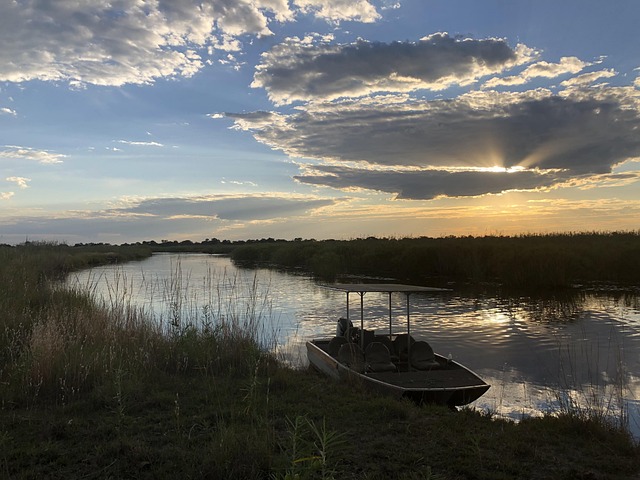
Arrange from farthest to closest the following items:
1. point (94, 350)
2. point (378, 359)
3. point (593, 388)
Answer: point (378, 359) → point (593, 388) → point (94, 350)

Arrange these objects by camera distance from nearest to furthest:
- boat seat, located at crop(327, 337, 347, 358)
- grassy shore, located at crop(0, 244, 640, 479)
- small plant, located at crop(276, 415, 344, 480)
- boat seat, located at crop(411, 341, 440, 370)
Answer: small plant, located at crop(276, 415, 344, 480) → grassy shore, located at crop(0, 244, 640, 479) → boat seat, located at crop(411, 341, 440, 370) → boat seat, located at crop(327, 337, 347, 358)

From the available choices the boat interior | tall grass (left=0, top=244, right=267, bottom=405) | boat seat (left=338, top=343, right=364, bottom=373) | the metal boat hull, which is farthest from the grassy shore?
the boat interior

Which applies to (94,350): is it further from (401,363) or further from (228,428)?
(401,363)

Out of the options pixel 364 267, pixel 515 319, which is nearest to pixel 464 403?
pixel 515 319

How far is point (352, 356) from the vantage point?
10289 mm

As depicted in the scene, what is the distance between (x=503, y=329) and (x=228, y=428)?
43.6 feet

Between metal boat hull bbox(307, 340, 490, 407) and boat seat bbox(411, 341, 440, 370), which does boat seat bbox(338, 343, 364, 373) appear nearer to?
metal boat hull bbox(307, 340, 490, 407)

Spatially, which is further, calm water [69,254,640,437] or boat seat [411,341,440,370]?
boat seat [411,341,440,370]

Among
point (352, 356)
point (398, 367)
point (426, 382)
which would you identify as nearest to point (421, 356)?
point (398, 367)

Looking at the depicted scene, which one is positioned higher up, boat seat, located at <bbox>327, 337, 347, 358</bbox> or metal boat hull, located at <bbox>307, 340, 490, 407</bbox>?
boat seat, located at <bbox>327, 337, 347, 358</bbox>

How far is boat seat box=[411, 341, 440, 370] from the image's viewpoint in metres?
10.5

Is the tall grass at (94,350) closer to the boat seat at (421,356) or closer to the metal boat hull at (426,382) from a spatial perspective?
the metal boat hull at (426,382)

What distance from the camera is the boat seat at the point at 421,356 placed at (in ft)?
34.3

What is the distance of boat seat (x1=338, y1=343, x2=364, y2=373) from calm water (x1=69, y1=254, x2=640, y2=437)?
2.27 metres
